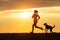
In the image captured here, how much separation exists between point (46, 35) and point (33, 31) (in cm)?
33

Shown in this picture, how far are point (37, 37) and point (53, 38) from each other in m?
0.34

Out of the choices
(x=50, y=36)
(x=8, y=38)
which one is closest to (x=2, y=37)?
(x=8, y=38)

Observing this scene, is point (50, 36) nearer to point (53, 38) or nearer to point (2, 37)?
point (53, 38)

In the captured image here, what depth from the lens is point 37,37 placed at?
1408 centimetres

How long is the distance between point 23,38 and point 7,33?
35cm

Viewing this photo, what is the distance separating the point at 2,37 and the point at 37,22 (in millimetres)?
848

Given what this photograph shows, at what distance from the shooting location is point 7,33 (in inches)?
556

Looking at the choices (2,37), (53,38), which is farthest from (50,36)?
(2,37)

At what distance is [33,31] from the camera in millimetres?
14305

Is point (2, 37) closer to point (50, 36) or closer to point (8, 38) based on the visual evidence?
point (8, 38)

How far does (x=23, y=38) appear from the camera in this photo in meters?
14.1

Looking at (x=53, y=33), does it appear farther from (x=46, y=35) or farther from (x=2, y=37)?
(x=2, y=37)

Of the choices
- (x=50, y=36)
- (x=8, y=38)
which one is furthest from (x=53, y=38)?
(x=8, y=38)

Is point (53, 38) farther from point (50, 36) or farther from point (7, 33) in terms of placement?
point (7, 33)
